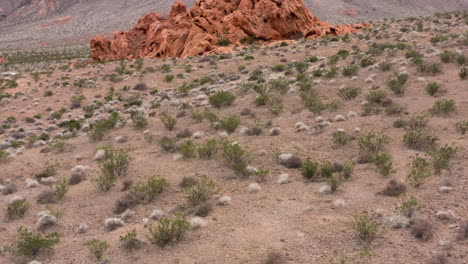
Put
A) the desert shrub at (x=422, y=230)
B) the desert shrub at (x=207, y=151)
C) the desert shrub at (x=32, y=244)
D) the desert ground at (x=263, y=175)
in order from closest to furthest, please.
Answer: the desert shrub at (x=422, y=230)
the desert ground at (x=263, y=175)
the desert shrub at (x=32, y=244)
the desert shrub at (x=207, y=151)

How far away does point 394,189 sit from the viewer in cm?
796

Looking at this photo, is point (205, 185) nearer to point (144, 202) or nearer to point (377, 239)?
point (144, 202)

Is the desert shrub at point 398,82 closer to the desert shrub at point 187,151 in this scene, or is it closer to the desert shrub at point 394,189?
the desert shrub at point 394,189

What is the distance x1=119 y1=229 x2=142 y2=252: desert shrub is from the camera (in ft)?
23.1

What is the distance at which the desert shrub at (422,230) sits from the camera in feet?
21.1

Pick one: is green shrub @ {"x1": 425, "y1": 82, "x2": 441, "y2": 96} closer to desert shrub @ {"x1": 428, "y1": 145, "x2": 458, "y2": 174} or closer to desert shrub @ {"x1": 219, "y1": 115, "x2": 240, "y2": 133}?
desert shrub @ {"x1": 428, "y1": 145, "x2": 458, "y2": 174}

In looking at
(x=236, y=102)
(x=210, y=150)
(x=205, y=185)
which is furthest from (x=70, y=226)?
(x=236, y=102)

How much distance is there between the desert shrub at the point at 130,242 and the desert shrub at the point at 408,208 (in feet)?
16.1

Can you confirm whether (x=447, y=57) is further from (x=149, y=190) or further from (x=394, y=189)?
(x=149, y=190)

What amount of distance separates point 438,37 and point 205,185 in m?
20.0

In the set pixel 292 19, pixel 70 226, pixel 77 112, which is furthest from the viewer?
pixel 292 19

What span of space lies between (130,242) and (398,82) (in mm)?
12005

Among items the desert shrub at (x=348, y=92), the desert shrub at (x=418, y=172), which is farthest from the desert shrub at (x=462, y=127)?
the desert shrub at (x=348, y=92)

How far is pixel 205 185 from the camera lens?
8.98m
